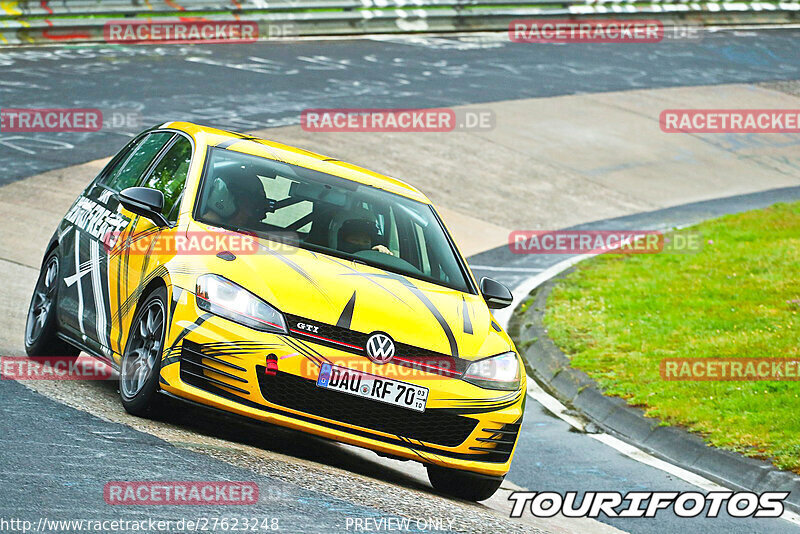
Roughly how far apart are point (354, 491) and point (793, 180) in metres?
17.9

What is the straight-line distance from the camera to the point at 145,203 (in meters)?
7.11

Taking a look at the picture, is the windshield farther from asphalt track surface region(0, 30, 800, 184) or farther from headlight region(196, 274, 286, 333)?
asphalt track surface region(0, 30, 800, 184)

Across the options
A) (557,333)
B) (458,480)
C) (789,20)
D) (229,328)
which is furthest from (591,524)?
(789,20)

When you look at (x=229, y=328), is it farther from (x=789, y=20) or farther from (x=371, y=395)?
(x=789, y=20)

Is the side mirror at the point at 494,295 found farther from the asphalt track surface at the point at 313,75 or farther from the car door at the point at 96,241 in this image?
the asphalt track surface at the point at 313,75

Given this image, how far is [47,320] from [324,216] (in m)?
2.22

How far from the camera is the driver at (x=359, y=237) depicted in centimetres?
731

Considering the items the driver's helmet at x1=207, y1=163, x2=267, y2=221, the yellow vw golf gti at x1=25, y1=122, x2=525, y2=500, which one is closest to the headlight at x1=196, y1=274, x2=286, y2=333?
the yellow vw golf gti at x1=25, y1=122, x2=525, y2=500

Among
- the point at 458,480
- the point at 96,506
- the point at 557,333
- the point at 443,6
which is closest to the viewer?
the point at 96,506

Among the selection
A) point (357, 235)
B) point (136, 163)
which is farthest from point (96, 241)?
point (357, 235)

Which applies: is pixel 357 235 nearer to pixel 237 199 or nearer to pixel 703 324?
pixel 237 199

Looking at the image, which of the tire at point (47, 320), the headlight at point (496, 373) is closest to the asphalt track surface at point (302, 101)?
the headlight at point (496, 373)

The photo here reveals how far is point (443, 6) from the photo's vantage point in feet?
99.1

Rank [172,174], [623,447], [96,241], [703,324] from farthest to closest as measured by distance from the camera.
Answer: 1. [703,324]
2. [623,447]
3. [96,241]
4. [172,174]
